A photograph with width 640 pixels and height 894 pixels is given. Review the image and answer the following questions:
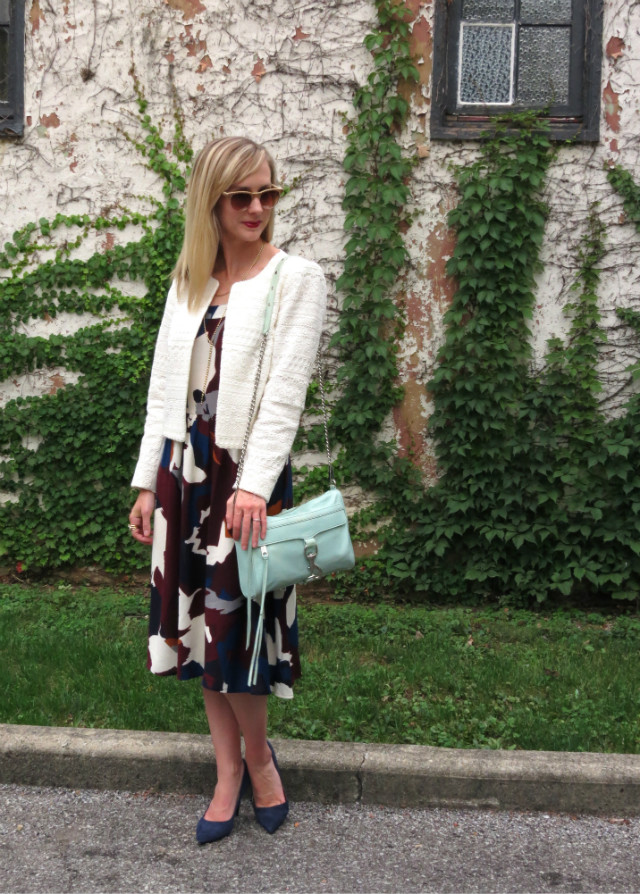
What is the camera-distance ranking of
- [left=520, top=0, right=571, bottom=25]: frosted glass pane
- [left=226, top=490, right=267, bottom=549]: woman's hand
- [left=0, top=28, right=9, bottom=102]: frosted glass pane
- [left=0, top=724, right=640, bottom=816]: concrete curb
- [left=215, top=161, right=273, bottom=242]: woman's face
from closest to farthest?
1. [left=226, top=490, right=267, bottom=549]: woman's hand
2. [left=215, top=161, right=273, bottom=242]: woman's face
3. [left=0, top=724, right=640, bottom=816]: concrete curb
4. [left=520, top=0, right=571, bottom=25]: frosted glass pane
5. [left=0, top=28, right=9, bottom=102]: frosted glass pane

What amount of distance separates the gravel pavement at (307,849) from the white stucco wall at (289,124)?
110 inches

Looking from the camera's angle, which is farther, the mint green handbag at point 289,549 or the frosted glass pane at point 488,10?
the frosted glass pane at point 488,10

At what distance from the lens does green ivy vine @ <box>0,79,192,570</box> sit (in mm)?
5223

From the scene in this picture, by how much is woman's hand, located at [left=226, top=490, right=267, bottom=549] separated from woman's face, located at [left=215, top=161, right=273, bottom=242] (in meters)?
0.73

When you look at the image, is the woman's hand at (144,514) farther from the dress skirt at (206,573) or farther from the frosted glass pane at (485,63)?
the frosted glass pane at (485,63)

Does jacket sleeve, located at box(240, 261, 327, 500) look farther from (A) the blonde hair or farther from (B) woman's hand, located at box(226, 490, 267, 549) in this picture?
(A) the blonde hair

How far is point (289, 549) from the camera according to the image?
2.30 meters

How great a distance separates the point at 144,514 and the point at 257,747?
77 cm

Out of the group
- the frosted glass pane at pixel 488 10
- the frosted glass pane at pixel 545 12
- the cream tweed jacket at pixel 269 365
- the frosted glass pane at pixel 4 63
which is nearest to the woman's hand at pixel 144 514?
the cream tweed jacket at pixel 269 365

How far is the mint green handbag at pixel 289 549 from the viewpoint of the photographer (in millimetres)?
2283

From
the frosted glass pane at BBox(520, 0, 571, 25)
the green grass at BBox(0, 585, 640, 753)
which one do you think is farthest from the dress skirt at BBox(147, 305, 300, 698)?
the frosted glass pane at BBox(520, 0, 571, 25)

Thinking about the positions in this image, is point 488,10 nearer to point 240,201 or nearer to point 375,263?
point 375,263

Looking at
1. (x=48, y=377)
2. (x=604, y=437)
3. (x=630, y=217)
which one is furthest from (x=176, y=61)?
(x=604, y=437)

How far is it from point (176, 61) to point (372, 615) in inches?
134
